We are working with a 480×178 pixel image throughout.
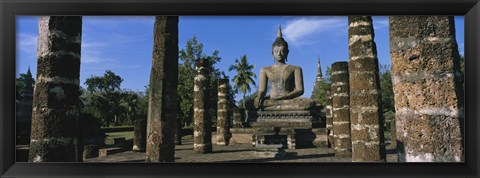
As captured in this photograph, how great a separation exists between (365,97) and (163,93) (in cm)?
399

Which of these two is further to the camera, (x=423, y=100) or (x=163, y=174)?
(x=163, y=174)

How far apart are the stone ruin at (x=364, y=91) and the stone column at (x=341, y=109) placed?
341 centimetres

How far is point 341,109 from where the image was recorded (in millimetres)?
10867

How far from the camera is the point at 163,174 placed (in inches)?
154

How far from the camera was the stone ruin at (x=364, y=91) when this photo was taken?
3.62 meters

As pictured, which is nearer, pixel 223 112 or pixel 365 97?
pixel 365 97

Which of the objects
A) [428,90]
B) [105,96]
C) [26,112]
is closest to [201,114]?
[26,112]

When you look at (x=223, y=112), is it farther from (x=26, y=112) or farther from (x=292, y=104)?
(x=26, y=112)

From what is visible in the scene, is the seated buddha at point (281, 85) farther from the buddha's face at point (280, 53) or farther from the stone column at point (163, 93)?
the stone column at point (163, 93)

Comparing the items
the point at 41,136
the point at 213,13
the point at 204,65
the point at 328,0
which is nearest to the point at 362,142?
the point at 328,0

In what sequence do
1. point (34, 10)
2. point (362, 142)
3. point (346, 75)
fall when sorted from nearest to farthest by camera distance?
point (34, 10)
point (362, 142)
point (346, 75)

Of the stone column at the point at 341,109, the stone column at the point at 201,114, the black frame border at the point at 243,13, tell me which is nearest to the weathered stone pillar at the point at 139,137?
the stone column at the point at 201,114
